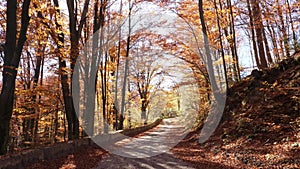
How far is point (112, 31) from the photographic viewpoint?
1661 cm

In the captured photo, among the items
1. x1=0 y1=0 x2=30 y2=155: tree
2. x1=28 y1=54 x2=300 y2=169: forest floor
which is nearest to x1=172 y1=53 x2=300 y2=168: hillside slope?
x1=28 y1=54 x2=300 y2=169: forest floor

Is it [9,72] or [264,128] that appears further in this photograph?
[9,72]

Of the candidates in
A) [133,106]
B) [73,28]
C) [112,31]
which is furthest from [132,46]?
[133,106]

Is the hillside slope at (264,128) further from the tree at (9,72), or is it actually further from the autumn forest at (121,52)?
the tree at (9,72)

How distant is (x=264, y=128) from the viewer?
264 inches

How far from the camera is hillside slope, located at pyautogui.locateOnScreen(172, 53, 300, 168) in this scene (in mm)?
5230

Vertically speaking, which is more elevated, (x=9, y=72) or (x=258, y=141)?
(x=9, y=72)

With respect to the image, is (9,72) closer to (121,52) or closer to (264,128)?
(264,128)

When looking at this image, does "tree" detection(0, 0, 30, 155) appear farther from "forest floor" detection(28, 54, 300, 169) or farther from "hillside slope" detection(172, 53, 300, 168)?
"hillside slope" detection(172, 53, 300, 168)

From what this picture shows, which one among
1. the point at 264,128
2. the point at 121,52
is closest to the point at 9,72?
the point at 264,128

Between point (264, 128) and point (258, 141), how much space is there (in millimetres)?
577

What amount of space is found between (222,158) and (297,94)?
3.13 m

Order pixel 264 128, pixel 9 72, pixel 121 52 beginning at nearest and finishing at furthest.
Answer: pixel 264 128
pixel 9 72
pixel 121 52

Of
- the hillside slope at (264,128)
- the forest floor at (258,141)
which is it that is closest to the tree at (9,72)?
the forest floor at (258,141)
